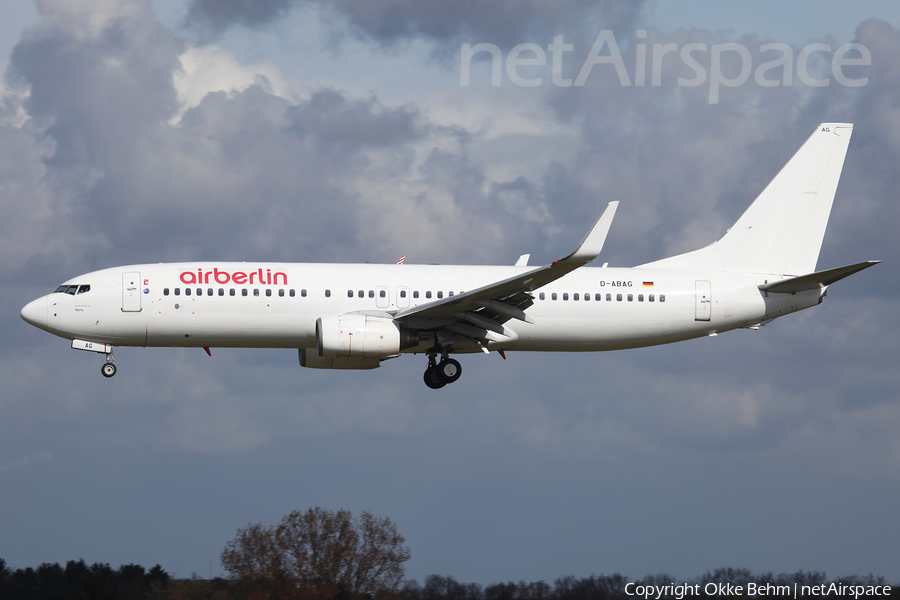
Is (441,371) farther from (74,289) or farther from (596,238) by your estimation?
(74,289)

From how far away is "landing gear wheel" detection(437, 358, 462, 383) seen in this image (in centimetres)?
3566

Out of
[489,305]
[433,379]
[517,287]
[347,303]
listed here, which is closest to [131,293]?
[347,303]

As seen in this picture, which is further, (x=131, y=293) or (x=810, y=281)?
(x=810, y=281)

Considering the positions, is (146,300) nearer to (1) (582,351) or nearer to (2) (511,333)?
(2) (511,333)

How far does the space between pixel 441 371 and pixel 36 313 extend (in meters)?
14.1

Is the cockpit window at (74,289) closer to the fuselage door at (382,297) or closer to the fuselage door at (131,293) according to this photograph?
the fuselage door at (131,293)

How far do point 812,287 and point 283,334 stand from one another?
63.2 ft

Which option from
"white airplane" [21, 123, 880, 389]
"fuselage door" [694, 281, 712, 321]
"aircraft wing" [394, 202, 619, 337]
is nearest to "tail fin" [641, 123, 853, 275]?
"white airplane" [21, 123, 880, 389]

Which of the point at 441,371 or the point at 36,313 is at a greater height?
the point at 36,313

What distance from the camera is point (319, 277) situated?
34.4 metres

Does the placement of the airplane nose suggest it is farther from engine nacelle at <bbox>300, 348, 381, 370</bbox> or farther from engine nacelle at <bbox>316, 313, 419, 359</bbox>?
engine nacelle at <bbox>316, 313, 419, 359</bbox>

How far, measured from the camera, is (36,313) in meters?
34.1

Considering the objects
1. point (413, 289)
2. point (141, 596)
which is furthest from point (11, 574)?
point (413, 289)

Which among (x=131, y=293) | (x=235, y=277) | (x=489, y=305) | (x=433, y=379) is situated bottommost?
(x=433, y=379)
